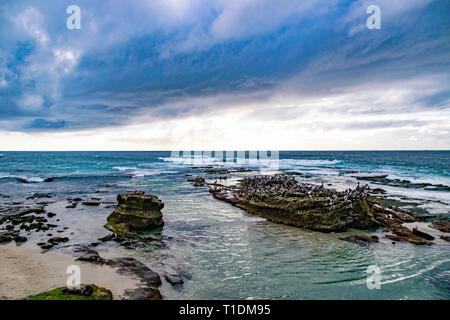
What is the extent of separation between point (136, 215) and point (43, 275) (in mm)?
7160

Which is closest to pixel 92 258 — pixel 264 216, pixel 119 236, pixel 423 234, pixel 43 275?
pixel 43 275

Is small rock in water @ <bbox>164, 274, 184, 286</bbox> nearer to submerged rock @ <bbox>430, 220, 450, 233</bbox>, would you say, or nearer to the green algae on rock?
the green algae on rock

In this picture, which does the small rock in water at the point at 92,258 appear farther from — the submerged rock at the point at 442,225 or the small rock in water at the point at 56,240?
the submerged rock at the point at 442,225

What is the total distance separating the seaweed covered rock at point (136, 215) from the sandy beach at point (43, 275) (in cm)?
473

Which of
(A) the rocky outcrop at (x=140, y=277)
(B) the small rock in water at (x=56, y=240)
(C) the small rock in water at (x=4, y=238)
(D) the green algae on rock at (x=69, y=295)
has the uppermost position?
(D) the green algae on rock at (x=69, y=295)

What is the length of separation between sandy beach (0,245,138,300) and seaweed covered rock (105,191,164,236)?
4.73 metres

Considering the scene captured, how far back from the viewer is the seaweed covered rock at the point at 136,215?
16.4 m

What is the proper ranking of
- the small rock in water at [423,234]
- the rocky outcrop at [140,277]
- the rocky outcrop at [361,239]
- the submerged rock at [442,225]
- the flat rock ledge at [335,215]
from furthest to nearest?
the submerged rock at [442,225] → the flat rock ledge at [335,215] → the small rock in water at [423,234] → the rocky outcrop at [361,239] → the rocky outcrop at [140,277]

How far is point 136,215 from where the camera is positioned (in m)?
16.7

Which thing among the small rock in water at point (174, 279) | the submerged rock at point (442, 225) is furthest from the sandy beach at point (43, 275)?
the submerged rock at point (442, 225)

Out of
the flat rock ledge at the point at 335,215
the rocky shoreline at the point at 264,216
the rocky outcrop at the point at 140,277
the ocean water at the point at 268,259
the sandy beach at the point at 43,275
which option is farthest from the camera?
the flat rock ledge at the point at 335,215

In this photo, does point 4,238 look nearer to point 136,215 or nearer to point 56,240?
point 56,240

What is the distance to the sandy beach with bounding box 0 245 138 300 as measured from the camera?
27.7 feet
